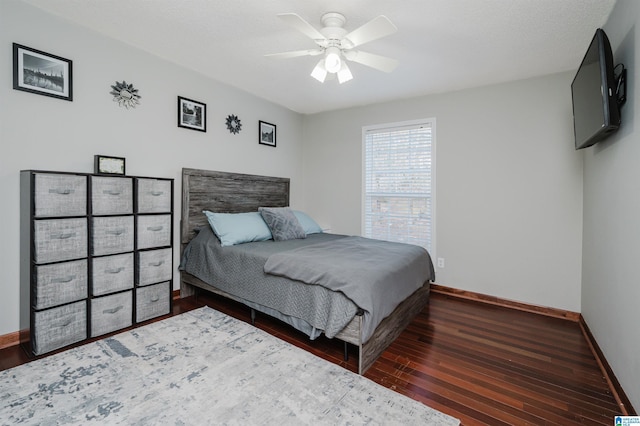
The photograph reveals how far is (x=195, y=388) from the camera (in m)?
1.75

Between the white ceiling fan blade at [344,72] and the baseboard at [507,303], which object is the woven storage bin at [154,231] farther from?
the baseboard at [507,303]

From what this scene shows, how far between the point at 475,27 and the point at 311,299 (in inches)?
92.6

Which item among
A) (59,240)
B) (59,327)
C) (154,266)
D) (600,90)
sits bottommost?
(59,327)

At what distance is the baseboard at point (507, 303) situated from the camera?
2.98 metres

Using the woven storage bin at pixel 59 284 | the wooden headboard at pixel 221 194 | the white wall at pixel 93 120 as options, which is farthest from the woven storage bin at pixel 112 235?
the wooden headboard at pixel 221 194

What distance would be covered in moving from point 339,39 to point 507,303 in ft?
10.3

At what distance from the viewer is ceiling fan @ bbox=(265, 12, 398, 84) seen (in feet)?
6.07

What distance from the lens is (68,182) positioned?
2.16 meters

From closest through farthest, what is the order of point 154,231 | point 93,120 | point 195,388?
point 195,388, point 93,120, point 154,231

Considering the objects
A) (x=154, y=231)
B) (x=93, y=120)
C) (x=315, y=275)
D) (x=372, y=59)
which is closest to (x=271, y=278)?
(x=315, y=275)

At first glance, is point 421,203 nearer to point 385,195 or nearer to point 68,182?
point 385,195

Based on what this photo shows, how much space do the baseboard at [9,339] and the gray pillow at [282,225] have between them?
2162 millimetres

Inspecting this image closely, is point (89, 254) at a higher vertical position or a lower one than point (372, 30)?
lower

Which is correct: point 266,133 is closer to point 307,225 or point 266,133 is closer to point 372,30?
point 307,225
